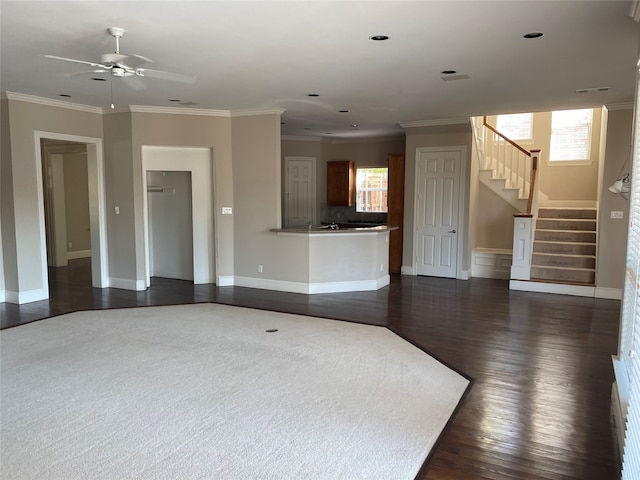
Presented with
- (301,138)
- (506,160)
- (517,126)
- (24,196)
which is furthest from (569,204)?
(24,196)

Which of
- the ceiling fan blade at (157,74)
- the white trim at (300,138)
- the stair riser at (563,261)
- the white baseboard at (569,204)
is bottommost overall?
the stair riser at (563,261)

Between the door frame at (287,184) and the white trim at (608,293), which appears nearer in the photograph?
the white trim at (608,293)

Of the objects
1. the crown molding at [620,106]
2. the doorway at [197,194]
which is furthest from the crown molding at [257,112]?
the crown molding at [620,106]

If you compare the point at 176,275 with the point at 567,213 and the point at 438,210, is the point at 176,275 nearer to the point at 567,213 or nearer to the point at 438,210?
the point at 438,210

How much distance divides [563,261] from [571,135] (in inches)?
126

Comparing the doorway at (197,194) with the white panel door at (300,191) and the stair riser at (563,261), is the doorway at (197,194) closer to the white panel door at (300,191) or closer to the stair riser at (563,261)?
the white panel door at (300,191)

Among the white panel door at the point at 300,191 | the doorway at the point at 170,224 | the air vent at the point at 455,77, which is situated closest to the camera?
the air vent at the point at 455,77

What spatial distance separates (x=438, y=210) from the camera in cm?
820

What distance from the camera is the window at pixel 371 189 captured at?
10.2 metres

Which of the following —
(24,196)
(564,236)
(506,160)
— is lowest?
(564,236)

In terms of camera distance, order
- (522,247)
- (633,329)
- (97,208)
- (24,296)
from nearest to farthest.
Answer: (633,329)
(24,296)
(97,208)
(522,247)

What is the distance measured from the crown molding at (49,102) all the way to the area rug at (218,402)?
9.91 ft

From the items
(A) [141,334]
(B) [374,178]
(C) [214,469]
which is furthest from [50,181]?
(C) [214,469]

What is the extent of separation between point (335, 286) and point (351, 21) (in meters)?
4.28
